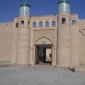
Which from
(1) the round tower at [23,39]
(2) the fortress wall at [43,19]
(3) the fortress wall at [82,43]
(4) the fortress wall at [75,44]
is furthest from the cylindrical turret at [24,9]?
(3) the fortress wall at [82,43]

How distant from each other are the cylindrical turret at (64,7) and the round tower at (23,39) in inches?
146

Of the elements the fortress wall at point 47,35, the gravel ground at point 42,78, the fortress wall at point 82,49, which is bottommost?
the gravel ground at point 42,78

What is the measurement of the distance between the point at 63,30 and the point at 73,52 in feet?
7.85

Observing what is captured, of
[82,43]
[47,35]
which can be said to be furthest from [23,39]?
[82,43]

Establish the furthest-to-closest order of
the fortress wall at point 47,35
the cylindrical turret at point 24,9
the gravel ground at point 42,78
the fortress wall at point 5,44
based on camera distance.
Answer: the fortress wall at point 5,44, the cylindrical turret at point 24,9, the fortress wall at point 47,35, the gravel ground at point 42,78

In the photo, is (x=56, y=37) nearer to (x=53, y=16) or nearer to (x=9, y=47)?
(x=53, y=16)

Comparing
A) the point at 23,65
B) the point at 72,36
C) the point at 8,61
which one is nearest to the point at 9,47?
the point at 8,61

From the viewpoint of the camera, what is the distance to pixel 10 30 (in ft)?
76.9

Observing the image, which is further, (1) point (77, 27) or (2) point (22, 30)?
(2) point (22, 30)

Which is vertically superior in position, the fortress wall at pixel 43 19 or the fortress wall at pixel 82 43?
the fortress wall at pixel 43 19

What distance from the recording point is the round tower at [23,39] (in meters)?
21.5

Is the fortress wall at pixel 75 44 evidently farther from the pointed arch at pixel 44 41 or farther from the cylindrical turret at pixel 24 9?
the cylindrical turret at pixel 24 9

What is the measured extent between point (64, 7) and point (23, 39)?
548 centimetres

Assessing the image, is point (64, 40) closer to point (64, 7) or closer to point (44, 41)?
point (44, 41)
